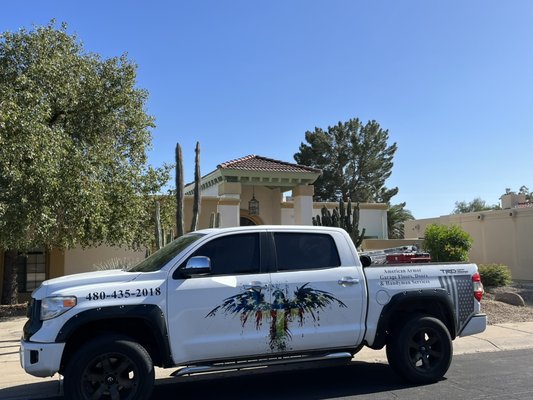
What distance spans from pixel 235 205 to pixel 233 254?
14.1 metres

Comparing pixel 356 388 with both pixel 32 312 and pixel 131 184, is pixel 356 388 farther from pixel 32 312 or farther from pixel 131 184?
pixel 131 184

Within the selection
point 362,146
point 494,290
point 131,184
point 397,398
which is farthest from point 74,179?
point 362,146

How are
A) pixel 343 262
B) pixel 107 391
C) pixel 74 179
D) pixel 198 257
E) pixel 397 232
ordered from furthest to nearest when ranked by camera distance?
pixel 397 232 → pixel 74 179 → pixel 343 262 → pixel 198 257 → pixel 107 391

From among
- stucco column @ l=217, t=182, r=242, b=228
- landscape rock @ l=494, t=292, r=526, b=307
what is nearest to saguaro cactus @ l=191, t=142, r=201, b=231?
stucco column @ l=217, t=182, r=242, b=228

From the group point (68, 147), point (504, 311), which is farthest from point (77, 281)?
point (504, 311)

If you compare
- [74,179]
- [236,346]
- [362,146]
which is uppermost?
[362,146]

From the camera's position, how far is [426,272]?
6766 millimetres

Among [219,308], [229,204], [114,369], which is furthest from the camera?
[229,204]

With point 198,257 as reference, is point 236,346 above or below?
below

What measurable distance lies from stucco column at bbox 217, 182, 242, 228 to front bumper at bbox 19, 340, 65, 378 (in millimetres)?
14421

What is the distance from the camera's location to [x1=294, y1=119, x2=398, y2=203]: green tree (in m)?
51.5

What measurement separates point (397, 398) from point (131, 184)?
11937mm

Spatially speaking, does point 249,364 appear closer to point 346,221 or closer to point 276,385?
point 276,385

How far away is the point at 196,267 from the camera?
222 inches
